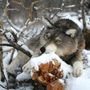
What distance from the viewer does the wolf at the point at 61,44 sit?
4230 mm

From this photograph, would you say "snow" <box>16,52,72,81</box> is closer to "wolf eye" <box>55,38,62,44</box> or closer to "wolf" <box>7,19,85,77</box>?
"wolf" <box>7,19,85,77</box>

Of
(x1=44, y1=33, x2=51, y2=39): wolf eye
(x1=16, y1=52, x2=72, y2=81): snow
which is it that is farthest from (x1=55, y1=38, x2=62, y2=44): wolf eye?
(x1=16, y1=52, x2=72, y2=81): snow

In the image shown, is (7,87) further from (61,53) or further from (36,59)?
(61,53)

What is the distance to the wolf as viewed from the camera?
4230mm

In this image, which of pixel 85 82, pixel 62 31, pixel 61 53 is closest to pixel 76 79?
pixel 85 82

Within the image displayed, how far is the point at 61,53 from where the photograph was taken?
168 inches

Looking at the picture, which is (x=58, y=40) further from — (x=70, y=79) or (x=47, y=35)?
(x=70, y=79)

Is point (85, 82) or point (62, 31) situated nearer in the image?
point (85, 82)

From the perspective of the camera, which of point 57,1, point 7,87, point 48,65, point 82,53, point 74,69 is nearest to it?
point 48,65

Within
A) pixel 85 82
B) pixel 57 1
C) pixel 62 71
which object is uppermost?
pixel 62 71

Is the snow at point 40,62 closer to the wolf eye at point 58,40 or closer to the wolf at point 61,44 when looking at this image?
the wolf at point 61,44

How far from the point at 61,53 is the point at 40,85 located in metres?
0.64

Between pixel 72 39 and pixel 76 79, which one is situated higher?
pixel 72 39

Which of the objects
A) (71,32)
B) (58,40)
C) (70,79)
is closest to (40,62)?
(70,79)
